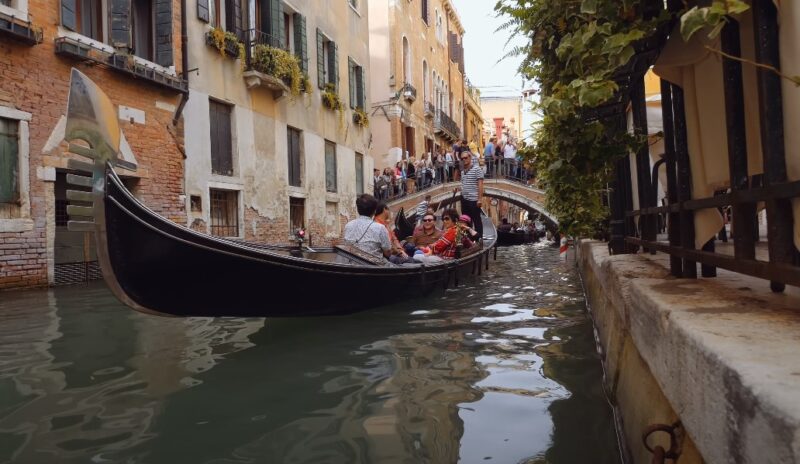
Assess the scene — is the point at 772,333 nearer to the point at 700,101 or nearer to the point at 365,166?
the point at 700,101

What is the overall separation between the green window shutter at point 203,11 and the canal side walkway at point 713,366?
8.47 metres

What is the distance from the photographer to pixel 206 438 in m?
2.25

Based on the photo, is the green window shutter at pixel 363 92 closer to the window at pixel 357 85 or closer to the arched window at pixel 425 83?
the window at pixel 357 85

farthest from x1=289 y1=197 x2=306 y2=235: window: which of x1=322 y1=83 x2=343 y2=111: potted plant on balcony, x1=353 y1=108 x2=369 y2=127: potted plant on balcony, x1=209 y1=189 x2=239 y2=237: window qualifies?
x1=353 y1=108 x2=369 y2=127: potted plant on balcony

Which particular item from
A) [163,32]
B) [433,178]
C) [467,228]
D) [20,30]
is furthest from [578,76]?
[433,178]

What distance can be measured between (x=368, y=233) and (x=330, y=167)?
8354 millimetres

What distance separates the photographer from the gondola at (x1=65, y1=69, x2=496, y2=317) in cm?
295

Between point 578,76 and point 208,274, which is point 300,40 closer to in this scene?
point 208,274

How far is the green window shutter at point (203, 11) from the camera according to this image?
30.1ft

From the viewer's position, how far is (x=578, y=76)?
7.34 feet

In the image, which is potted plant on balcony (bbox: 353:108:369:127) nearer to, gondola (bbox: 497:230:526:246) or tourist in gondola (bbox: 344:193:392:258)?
gondola (bbox: 497:230:526:246)

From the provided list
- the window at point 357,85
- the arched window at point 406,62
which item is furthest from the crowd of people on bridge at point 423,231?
the arched window at point 406,62

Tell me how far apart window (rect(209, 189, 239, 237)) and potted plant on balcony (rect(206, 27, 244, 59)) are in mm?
2100

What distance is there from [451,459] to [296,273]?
2.17 m
